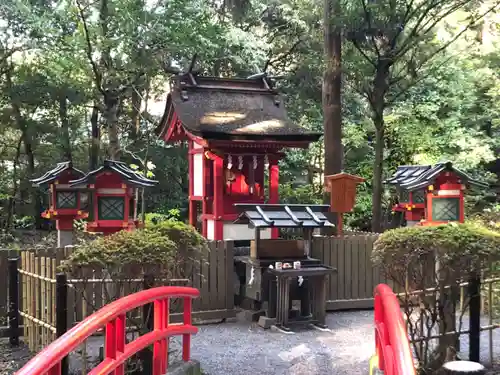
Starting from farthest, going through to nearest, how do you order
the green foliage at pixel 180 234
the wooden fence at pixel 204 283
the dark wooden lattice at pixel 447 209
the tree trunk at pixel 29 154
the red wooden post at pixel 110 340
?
1. the tree trunk at pixel 29 154
2. the dark wooden lattice at pixel 447 209
3. the wooden fence at pixel 204 283
4. the green foliage at pixel 180 234
5. the red wooden post at pixel 110 340

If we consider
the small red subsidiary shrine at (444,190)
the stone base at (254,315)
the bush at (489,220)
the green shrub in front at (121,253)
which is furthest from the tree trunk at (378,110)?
the green shrub in front at (121,253)

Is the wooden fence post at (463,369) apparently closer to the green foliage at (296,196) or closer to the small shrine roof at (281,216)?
the small shrine roof at (281,216)

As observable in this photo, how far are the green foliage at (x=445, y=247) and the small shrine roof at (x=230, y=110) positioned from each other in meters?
6.48

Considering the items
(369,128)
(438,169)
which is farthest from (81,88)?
(438,169)

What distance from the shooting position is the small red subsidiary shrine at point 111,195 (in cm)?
1020

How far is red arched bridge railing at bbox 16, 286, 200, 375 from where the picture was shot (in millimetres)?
3107

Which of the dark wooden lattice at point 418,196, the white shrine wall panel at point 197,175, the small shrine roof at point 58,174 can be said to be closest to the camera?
the small shrine roof at point 58,174

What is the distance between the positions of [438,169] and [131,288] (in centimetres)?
640

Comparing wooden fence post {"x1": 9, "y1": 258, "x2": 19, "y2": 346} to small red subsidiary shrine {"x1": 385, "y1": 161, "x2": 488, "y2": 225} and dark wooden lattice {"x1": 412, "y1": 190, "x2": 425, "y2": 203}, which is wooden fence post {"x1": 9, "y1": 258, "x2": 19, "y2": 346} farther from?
dark wooden lattice {"x1": 412, "y1": 190, "x2": 425, "y2": 203}

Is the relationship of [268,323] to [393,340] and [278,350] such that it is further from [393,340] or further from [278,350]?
[393,340]

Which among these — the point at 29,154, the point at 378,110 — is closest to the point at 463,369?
the point at 378,110

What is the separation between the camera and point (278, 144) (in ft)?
40.6

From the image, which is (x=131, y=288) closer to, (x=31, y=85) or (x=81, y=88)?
(x=81, y=88)

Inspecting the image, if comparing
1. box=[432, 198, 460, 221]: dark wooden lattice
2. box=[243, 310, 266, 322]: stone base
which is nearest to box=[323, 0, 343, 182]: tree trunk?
box=[432, 198, 460, 221]: dark wooden lattice
